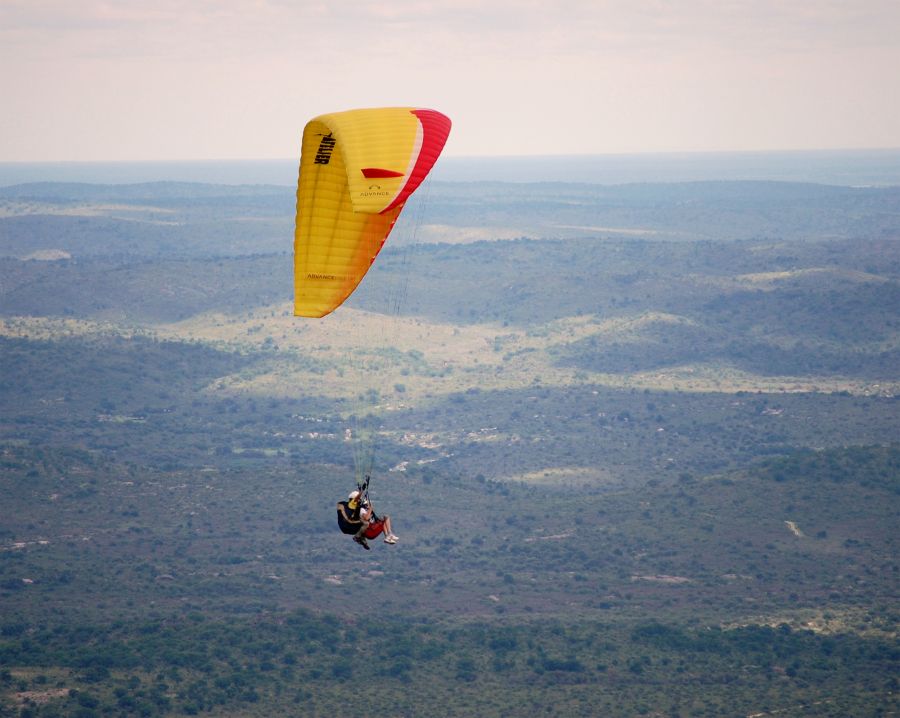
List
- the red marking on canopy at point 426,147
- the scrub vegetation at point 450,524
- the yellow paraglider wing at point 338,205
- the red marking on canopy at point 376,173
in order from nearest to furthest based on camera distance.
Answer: the red marking on canopy at point 376,173, the red marking on canopy at point 426,147, the yellow paraglider wing at point 338,205, the scrub vegetation at point 450,524

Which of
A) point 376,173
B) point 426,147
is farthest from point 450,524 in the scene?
point 376,173

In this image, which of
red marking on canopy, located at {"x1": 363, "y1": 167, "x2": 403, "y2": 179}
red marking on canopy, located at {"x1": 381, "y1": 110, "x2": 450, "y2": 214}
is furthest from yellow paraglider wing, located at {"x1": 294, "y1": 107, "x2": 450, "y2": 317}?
red marking on canopy, located at {"x1": 363, "y1": 167, "x2": 403, "y2": 179}

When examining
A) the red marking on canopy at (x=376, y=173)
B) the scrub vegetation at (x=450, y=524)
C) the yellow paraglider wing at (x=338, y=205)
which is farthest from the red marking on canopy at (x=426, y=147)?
the scrub vegetation at (x=450, y=524)

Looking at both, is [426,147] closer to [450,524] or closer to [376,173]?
[376,173]

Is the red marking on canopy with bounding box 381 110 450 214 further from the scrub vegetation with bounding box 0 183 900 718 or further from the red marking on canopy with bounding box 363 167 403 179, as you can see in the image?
the scrub vegetation with bounding box 0 183 900 718

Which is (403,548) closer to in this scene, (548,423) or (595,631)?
(595,631)

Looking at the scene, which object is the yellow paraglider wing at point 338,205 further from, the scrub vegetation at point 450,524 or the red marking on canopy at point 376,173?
the scrub vegetation at point 450,524
